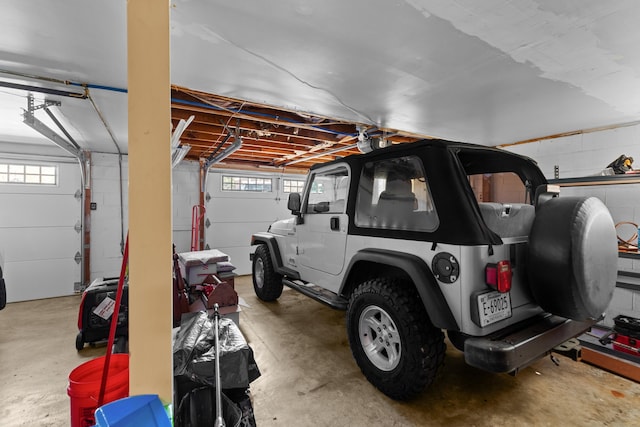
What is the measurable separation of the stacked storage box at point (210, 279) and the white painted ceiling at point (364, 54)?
200 centimetres

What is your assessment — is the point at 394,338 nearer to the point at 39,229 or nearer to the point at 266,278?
the point at 266,278

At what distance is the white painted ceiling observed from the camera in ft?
5.20

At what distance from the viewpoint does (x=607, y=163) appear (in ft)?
12.5

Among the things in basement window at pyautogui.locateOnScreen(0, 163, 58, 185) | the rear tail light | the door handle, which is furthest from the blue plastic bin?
basement window at pyautogui.locateOnScreen(0, 163, 58, 185)

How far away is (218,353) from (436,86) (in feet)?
9.19

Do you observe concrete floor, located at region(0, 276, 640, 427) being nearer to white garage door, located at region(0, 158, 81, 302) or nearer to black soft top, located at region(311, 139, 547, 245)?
black soft top, located at region(311, 139, 547, 245)

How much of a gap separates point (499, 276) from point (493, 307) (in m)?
0.21

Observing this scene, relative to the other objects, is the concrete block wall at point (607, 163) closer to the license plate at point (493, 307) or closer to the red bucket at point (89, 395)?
the license plate at point (493, 307)

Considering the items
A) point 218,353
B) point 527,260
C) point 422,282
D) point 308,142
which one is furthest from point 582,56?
point 308,142

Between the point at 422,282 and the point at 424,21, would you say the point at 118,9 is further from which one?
the point at 422,282

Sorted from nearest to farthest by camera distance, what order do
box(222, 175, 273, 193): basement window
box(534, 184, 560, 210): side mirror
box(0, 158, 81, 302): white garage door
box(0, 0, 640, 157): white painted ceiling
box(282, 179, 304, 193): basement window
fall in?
box(0, 0, 640, 157): white painted ceiling
box(534, 184, 560, 210): side mirror
box(0, 158, 81, 302): white garage door
box(222, 175, 273, 193): basement window
box(282, 179, 304, 193): basement window

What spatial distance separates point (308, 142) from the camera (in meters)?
5.12

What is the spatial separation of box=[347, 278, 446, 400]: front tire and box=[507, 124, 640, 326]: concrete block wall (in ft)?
10.4

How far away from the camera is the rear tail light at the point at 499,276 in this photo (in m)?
1.79
